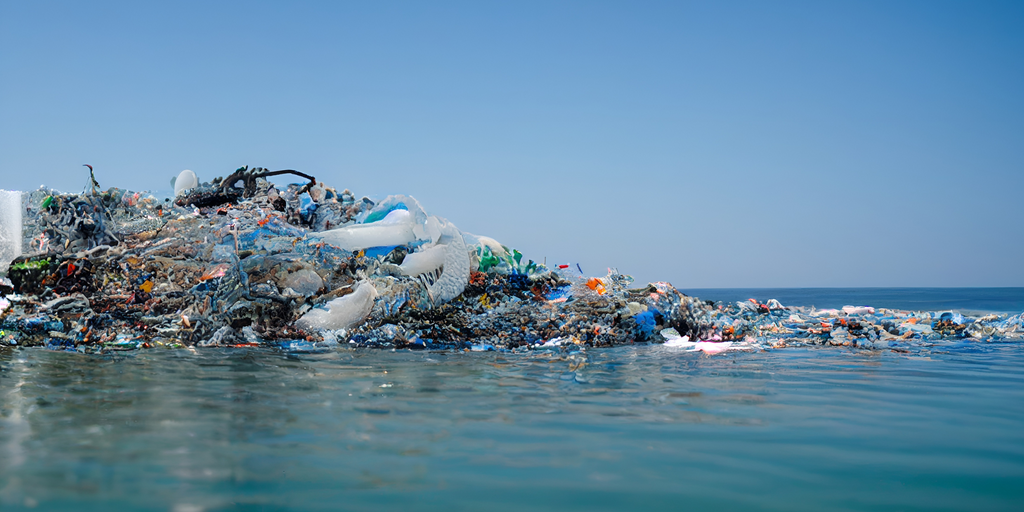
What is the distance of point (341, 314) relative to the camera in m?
5.89

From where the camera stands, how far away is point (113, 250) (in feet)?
21.3

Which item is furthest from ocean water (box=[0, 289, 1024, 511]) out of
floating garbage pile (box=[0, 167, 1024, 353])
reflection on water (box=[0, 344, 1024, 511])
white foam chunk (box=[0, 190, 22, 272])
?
white foam chunk (box=[0, 190, 22, 272])

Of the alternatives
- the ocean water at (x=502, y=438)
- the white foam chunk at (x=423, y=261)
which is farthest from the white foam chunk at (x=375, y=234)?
the ocean water at (x=502, y=438)

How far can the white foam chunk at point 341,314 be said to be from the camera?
590 cm

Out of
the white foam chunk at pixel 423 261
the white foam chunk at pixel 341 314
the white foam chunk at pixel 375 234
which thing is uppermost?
the white foam chunk at pixel 375 234

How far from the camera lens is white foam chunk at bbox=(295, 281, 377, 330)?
5902 millimetres

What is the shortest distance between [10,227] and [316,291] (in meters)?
3.30

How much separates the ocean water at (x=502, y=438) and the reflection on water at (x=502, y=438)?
1 centimetres

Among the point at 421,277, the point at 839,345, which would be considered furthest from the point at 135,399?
the point at 839,345

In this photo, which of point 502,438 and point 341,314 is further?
point 341,314

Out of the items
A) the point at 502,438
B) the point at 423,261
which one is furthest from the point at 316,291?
the point at 502,438

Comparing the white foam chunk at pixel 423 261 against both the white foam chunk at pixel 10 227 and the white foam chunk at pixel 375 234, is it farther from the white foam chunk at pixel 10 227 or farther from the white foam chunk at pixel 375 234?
the white foam chunk at pixel 10 227

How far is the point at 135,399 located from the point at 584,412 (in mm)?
2221

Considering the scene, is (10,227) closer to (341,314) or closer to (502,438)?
(341,314)
